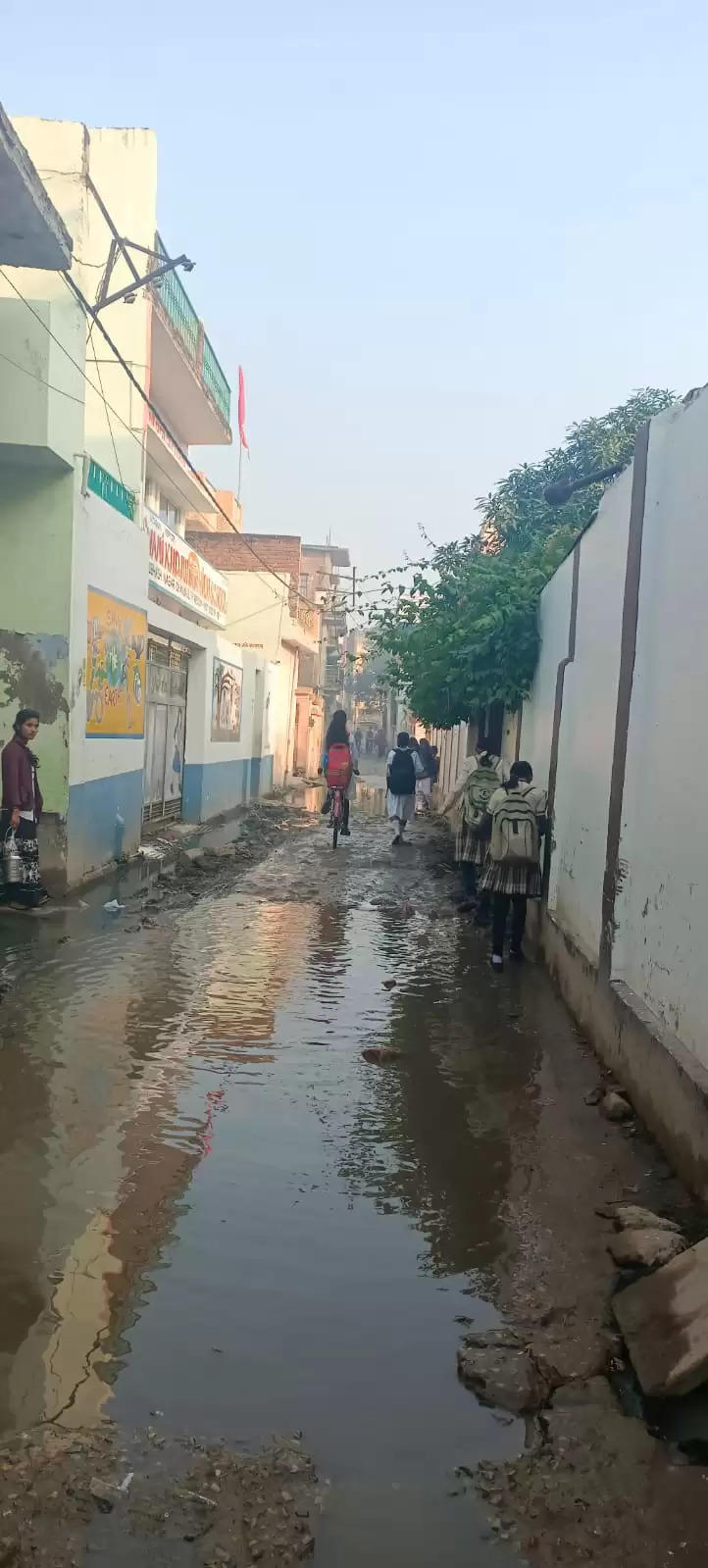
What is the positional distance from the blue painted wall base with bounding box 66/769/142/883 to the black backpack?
454 cm

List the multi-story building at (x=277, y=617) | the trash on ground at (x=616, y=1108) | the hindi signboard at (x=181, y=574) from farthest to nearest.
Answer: the multi-story building at (x=277, y=617) → the hindi signboard at (x=181, y=574) → the trash on ground at (x=616, y=1108)

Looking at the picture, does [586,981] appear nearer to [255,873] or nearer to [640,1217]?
[640,1217]

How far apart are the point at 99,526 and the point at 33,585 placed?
4.88 feet

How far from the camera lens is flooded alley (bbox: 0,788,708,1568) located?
2760 millimetres

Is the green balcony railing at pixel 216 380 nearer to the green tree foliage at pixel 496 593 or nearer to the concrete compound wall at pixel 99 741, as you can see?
the green tree foliage at pixel 496 593

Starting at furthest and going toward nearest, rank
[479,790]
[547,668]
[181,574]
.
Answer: [181,574] → [479,790] → [547,668]

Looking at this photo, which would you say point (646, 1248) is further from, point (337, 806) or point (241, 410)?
point (241, 410)

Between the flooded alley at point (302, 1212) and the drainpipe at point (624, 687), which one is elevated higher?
the drainpipe at point (624, 687)

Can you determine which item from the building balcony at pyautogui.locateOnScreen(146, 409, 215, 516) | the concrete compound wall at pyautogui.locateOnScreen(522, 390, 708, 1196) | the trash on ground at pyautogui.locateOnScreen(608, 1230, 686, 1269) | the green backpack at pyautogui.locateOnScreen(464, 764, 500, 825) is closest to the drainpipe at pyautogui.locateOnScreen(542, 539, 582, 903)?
the concrete compound wall at pyautogui.locateOnScreen(522, 390, 708, 1196)

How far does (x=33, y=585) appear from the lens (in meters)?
10.3

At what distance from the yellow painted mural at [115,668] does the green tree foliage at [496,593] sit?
362cm

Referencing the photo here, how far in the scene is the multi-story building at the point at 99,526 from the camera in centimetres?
1007

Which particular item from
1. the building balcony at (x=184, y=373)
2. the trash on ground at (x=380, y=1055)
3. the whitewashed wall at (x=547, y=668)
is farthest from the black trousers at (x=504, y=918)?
the building balcony at (x=184, y=373)

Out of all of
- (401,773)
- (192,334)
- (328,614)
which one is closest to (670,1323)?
(401,773)
